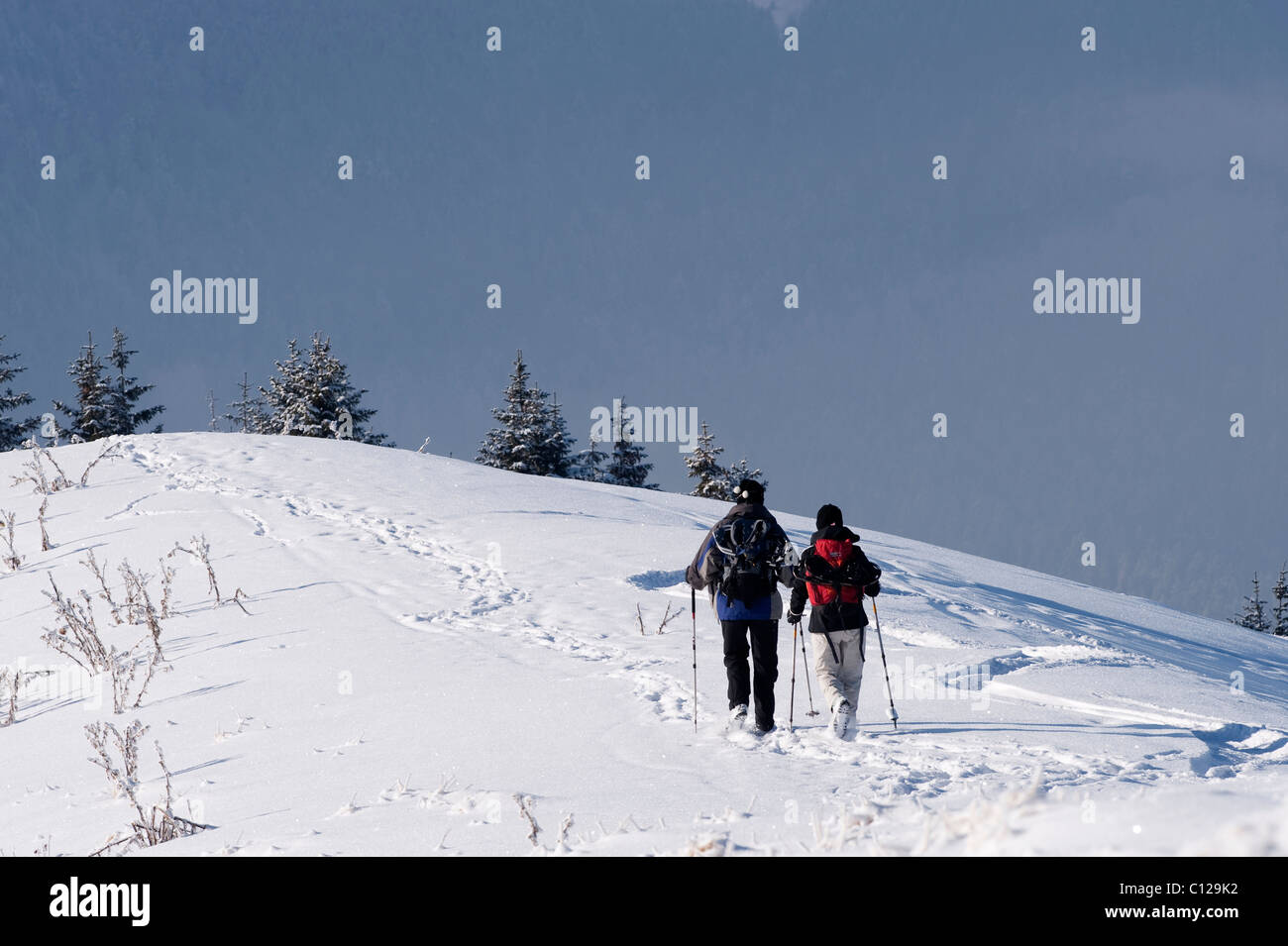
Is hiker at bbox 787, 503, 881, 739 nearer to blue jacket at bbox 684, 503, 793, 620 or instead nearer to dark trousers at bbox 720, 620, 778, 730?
blue jacket at bbox 684, 503, 793, 620

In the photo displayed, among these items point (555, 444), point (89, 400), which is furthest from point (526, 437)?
point (89, 400)

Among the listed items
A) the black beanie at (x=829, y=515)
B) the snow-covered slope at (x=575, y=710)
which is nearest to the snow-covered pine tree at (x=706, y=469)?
the snow-covered slope at (x=575, y=710)

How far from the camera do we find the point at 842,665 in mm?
8125

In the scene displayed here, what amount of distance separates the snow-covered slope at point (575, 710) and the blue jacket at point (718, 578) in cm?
96

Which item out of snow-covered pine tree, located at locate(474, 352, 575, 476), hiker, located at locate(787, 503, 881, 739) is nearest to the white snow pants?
hiker, located at locate(787, 503, 881, 739)

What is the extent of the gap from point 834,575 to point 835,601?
228mm

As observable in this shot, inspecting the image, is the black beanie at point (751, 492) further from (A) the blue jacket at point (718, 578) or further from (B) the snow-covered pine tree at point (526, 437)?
(B) the snow-covered pine tree at point (526, 437)

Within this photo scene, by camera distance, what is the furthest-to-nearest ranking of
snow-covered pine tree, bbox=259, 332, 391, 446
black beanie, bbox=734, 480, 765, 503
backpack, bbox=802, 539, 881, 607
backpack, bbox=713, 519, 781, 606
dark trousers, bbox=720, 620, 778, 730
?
snow-covered pine tree, bbox=259, 332, 391, 446 < black beanie, bbox=734, 480, 765, 503 < backpack, bbox=802, 539, 881, 607 < backpack, bbox=713, 519, 781, 606 < dark trousers, bbox=720, 620, 778, 730

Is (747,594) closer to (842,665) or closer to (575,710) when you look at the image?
(842,665)

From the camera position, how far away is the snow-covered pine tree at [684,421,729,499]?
43.5 metres

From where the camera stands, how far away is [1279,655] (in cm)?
1616

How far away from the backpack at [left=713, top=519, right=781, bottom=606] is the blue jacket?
44mm
